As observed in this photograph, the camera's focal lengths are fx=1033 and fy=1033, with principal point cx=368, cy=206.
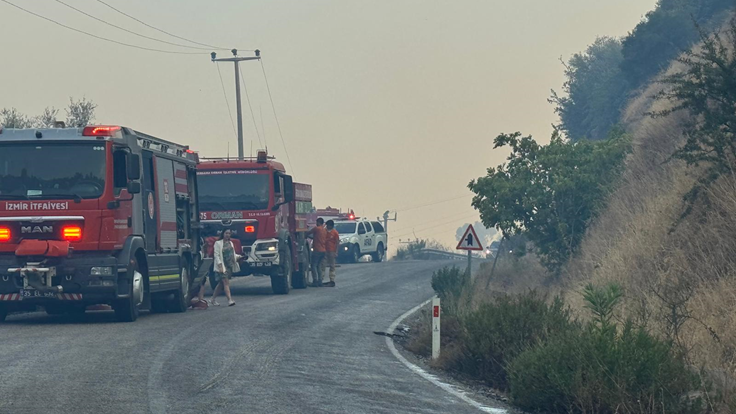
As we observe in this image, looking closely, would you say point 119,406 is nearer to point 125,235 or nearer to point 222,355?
point 222,355

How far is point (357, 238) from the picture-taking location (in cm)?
4859

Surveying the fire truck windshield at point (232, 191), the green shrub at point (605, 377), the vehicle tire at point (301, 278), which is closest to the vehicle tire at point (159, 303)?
the fire truck windshield at point (232, 191)

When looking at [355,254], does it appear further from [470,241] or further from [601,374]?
[601,374]

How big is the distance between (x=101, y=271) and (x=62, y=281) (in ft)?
2.27

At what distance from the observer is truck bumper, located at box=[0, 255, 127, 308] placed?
17234 mm

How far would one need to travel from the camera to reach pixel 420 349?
15758 millimetres

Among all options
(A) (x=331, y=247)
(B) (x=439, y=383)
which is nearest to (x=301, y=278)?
(A) (x=331, y=247)

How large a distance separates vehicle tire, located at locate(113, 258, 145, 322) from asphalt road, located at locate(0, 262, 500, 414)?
274 mm

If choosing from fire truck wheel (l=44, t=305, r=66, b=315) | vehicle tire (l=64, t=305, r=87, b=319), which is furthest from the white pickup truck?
fire truck wheel (l=44, t=305, r=66, b=315)

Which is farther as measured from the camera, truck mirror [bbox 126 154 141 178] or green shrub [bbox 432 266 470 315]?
green shrub [bbox 432 266 470 315]

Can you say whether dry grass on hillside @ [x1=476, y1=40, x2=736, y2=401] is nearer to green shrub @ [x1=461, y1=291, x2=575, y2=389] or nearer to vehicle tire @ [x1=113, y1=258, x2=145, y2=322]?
green shrub @ [x1=461, y1=291, x2=575, y2=389]

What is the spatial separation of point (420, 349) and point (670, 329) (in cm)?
449

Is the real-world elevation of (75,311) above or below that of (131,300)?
below

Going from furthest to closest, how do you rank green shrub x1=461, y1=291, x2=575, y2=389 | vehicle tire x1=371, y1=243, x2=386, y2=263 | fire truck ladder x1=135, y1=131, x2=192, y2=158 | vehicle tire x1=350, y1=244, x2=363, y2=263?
vehicle tire x1=371, y1=243, x2=386, y2=263
vehicle tire x1=350, y1=244, x2=363, y2=263
fire truck ladder x1=135, y1=131, x2=192, y2=158
green shrub x1=461, y1=291, x2=575, y2=389
